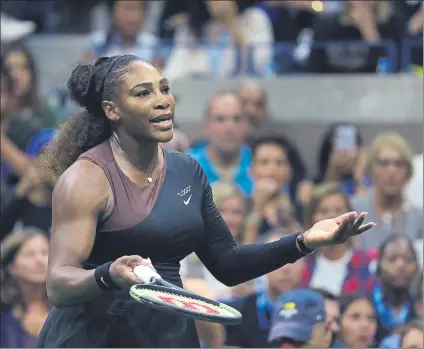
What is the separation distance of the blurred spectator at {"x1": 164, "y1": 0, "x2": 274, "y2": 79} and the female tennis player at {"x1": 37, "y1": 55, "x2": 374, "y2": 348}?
16.2 feet

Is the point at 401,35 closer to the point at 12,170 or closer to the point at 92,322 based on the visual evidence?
the point at 12,170

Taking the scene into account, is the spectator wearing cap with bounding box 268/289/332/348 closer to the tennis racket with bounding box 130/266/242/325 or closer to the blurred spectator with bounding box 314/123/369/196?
the blurred spectator with bounding box 314/123/369/196

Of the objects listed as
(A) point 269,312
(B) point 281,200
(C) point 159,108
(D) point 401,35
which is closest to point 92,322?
(C) point 159,108

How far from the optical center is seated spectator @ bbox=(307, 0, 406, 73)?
917cm

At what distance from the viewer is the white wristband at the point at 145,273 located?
387 cm

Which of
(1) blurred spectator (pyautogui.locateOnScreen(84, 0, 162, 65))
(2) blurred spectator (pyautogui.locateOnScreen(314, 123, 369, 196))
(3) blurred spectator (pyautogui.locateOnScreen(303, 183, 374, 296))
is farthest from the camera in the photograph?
(1) blurred spectator (pyautogui.locateOnScreen(84, 0, 162, 65))

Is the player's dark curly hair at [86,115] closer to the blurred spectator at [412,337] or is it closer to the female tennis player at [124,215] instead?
the female tennis player at [124,215]

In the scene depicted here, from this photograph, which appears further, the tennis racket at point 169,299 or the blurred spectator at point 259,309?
the blurred spectator at point 259,309

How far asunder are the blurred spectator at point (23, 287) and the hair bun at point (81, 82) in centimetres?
309

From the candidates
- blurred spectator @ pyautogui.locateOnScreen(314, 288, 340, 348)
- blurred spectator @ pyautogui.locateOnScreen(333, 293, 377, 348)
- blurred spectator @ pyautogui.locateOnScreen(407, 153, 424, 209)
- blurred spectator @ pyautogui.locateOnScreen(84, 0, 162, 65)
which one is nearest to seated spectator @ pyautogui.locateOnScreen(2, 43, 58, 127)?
blurred spectator @ pyautogui.locateOnScreen(84, 0, 162, 65)

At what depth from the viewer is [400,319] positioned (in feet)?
24.5

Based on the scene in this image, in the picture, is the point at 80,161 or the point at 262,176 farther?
the point at 262,176

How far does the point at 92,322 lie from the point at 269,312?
312 centimetres

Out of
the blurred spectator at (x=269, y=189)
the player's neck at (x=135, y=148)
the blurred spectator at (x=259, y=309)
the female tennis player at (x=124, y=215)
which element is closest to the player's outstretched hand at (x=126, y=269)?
the female tennis player at (x=124, y=215)
